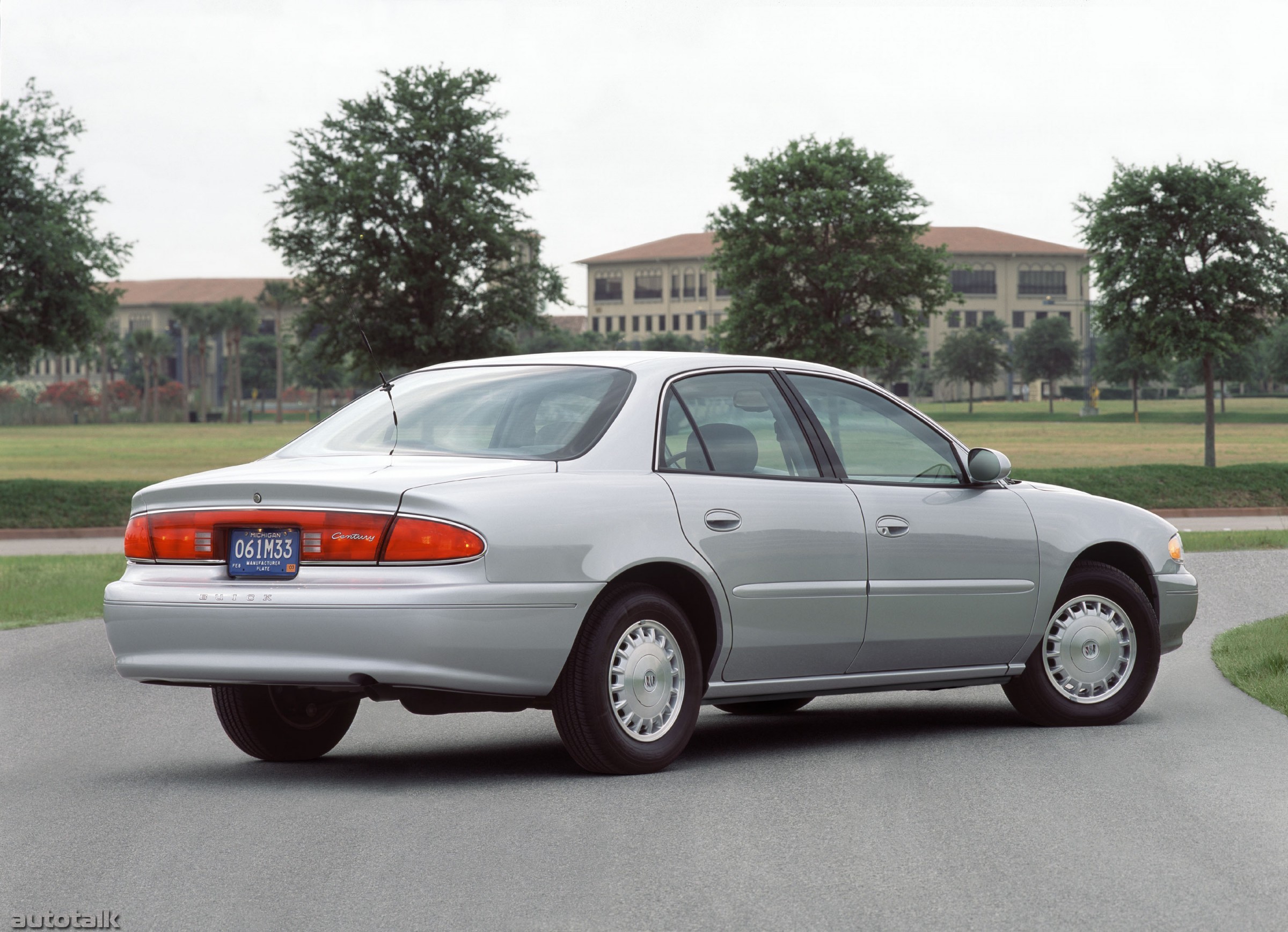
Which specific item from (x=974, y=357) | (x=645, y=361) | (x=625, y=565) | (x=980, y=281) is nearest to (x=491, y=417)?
(x=645, y=361)

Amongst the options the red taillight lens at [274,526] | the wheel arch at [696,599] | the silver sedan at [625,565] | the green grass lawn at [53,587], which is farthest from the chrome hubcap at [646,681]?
the green grass lawn at [53,587]

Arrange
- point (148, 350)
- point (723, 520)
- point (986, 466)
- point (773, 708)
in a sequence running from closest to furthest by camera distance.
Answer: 1. point (723, 520)
2. point (986, 466)
3. point (773, 708)
4. point (148, 350)

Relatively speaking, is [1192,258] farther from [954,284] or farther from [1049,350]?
[954,284]

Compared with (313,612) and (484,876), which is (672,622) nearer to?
(313,612)

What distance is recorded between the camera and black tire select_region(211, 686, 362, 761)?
714 cm

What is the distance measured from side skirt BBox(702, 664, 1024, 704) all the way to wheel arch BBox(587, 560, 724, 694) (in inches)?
5.2

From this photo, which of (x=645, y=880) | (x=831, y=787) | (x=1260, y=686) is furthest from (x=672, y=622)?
(x=1260, y=686)

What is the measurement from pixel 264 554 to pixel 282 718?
47.8 inches

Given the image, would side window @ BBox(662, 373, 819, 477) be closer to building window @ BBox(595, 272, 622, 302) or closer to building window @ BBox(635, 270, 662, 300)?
building window @ BBox(635, 270, 662, 300)

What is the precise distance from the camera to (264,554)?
6297 mm

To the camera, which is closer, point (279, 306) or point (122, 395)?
point (279, 306)

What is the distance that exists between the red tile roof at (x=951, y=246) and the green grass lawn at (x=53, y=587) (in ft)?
446

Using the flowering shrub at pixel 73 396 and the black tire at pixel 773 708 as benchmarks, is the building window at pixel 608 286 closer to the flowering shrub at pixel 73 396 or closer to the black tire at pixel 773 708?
the flowering shrub at pixel 73 396

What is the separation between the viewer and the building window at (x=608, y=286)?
176 meters
